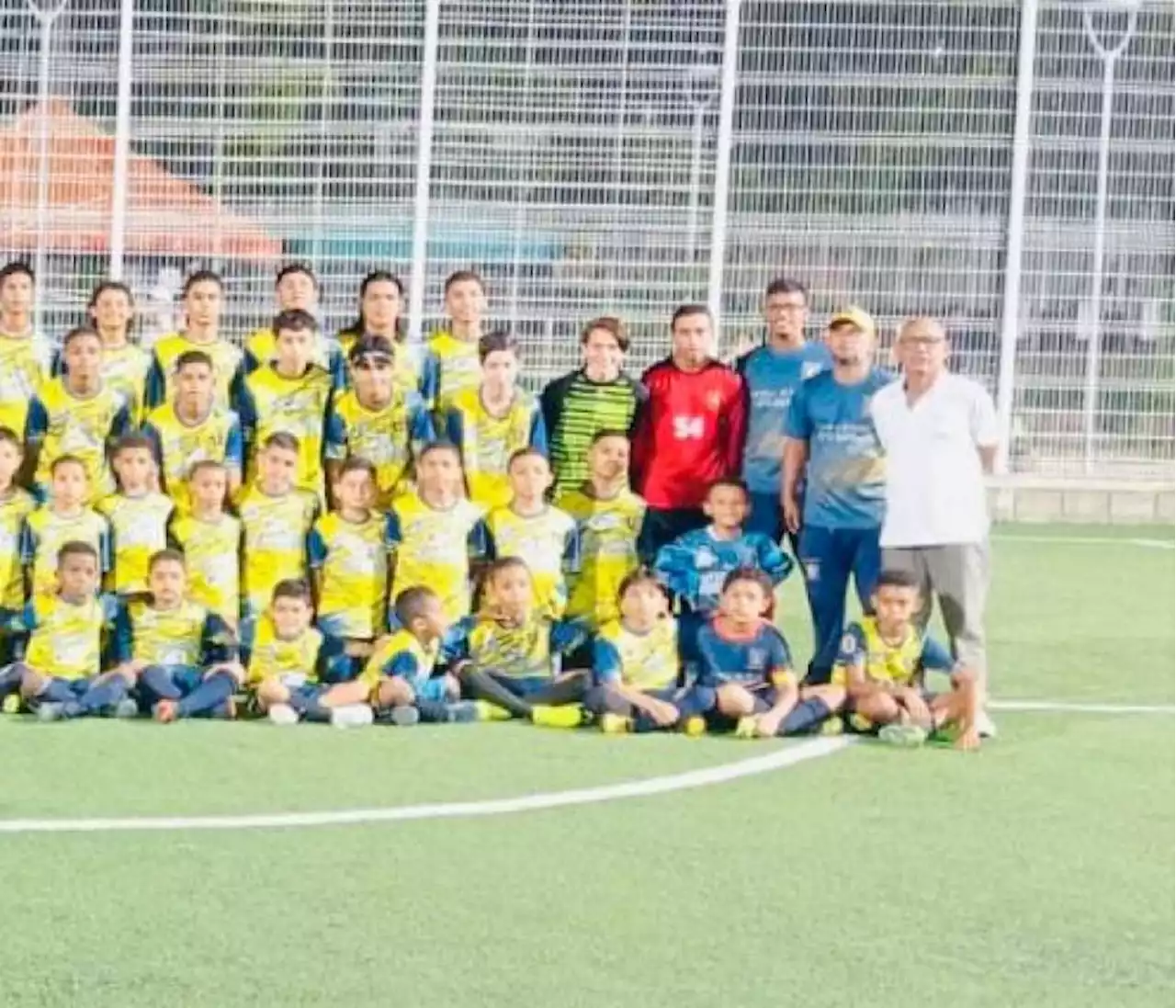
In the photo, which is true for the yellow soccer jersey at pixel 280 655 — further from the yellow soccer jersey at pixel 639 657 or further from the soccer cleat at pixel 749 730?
the soccer cleat at pixel 749 730

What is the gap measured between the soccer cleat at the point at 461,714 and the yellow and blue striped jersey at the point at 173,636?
0.84 metres

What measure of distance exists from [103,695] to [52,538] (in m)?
0.75

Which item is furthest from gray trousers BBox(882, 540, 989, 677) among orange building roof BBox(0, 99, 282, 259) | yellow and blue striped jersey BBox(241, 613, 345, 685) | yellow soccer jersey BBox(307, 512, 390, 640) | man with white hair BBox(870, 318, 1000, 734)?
orange building roof BBox(0, 99, 282, 259)

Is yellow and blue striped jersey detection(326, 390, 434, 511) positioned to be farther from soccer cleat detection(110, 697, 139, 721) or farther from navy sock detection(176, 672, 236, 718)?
soccer cleat detection(110, 697, 139, 721)

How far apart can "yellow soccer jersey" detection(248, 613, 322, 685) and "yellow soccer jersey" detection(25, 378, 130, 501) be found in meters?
0.91

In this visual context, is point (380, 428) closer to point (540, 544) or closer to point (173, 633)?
point (540, 544)

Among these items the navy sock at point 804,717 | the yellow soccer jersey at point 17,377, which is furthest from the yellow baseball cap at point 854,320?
the yellow soccer jersey at point 17,377

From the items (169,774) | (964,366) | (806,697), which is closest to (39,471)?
(169,774)

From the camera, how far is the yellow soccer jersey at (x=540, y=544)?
8.61m

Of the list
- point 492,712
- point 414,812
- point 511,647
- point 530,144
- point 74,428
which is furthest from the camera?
point 530,144

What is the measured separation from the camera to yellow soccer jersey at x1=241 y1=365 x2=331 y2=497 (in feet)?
29.4

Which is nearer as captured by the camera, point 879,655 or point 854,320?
point 879,655

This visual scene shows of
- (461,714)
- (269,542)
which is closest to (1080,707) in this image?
(461,714)

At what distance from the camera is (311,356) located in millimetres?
9000
